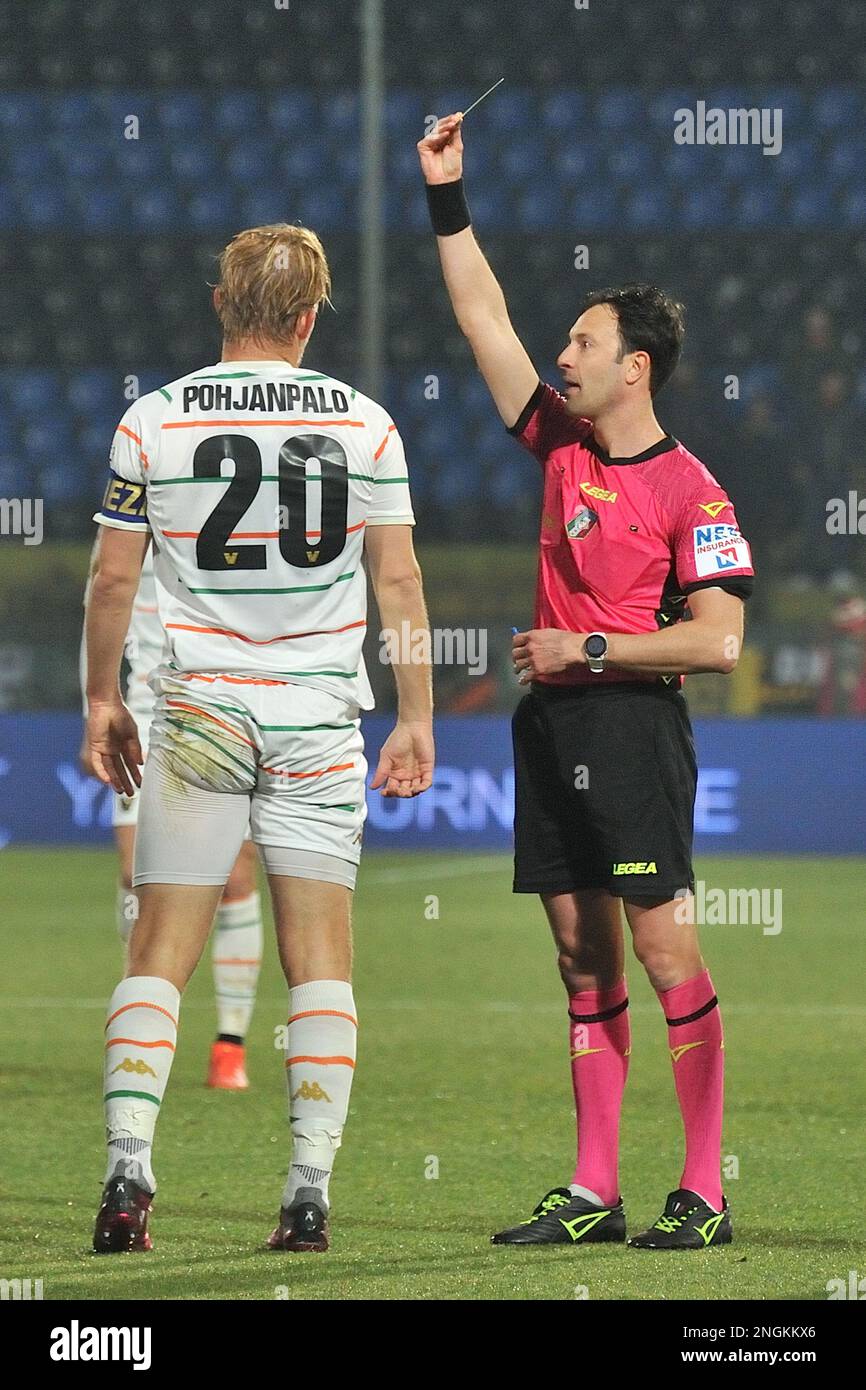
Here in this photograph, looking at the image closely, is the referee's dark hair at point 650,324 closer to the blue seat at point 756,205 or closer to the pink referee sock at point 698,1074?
the pink referee sock at point 698,1074

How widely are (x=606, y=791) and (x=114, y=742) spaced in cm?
88

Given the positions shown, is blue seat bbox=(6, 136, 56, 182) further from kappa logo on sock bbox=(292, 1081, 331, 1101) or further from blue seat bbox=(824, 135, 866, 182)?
kappa logo on sock bbox=(292, 1081, 331, 1101)

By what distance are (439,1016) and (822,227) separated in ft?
32.4

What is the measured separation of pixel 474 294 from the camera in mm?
3955

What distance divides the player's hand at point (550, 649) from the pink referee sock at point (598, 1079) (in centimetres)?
64

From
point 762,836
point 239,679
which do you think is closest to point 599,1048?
point 239,679

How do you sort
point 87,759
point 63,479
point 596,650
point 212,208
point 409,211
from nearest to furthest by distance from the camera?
point 596,650, point 87,759, point 63,479, point 409,211, point 212,208

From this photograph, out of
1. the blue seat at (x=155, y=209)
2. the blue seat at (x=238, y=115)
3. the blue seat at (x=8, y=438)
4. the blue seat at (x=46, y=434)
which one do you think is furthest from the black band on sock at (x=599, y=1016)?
the blue seat at (x=238, y=115)

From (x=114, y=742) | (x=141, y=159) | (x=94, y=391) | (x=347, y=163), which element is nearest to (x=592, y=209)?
(x=347, y=163)

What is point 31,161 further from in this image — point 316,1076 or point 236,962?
point 316,1076

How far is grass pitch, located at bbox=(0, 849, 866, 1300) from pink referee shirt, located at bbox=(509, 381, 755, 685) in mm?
1076

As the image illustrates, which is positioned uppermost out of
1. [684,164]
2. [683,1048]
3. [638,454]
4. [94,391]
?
[684,164]

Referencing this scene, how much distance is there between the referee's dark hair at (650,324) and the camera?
12.7ft

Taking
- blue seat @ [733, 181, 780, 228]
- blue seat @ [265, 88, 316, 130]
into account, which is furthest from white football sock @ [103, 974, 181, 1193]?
blue seat @ [265, 88, 316, 130]
